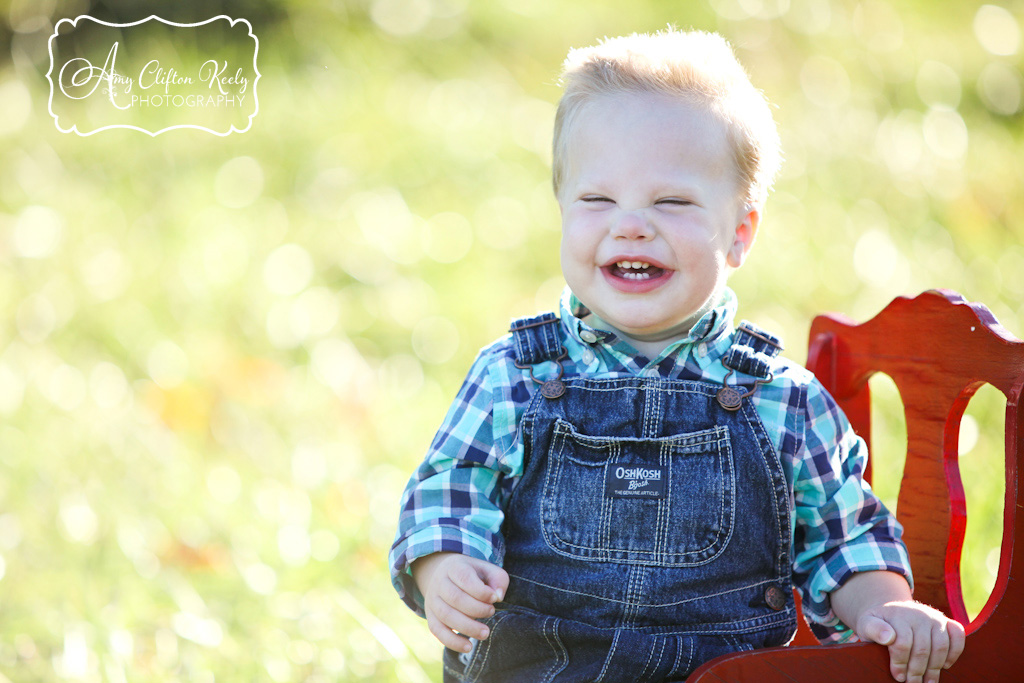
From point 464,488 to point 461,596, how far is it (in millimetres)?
195

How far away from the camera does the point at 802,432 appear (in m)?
1.52

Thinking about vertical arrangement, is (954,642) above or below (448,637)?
above

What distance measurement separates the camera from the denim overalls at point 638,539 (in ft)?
4.67

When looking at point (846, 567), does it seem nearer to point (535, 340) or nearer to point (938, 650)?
point (938, 650)

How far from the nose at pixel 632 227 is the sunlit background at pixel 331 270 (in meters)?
1.07

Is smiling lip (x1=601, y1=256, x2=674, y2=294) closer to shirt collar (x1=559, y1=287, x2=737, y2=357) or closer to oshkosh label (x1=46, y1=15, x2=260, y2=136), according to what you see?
shirt collar (x1=559, y1=287, x2=737, y2=357)

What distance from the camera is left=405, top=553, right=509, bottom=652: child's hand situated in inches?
52.2

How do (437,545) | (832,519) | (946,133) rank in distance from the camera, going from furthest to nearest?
(946,133)
(832,519)
(437,545)

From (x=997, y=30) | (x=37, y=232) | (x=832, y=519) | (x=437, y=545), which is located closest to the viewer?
(x=437, y=545)

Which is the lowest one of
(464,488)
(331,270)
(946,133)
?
(464,488)

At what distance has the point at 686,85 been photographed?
4.93 ft

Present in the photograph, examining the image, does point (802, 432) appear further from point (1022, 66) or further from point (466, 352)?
point (1022, 66)

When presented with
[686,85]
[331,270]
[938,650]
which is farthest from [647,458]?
[331,270]

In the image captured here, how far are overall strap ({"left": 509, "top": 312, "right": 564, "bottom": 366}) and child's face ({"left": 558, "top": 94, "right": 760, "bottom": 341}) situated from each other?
0.08 meters
